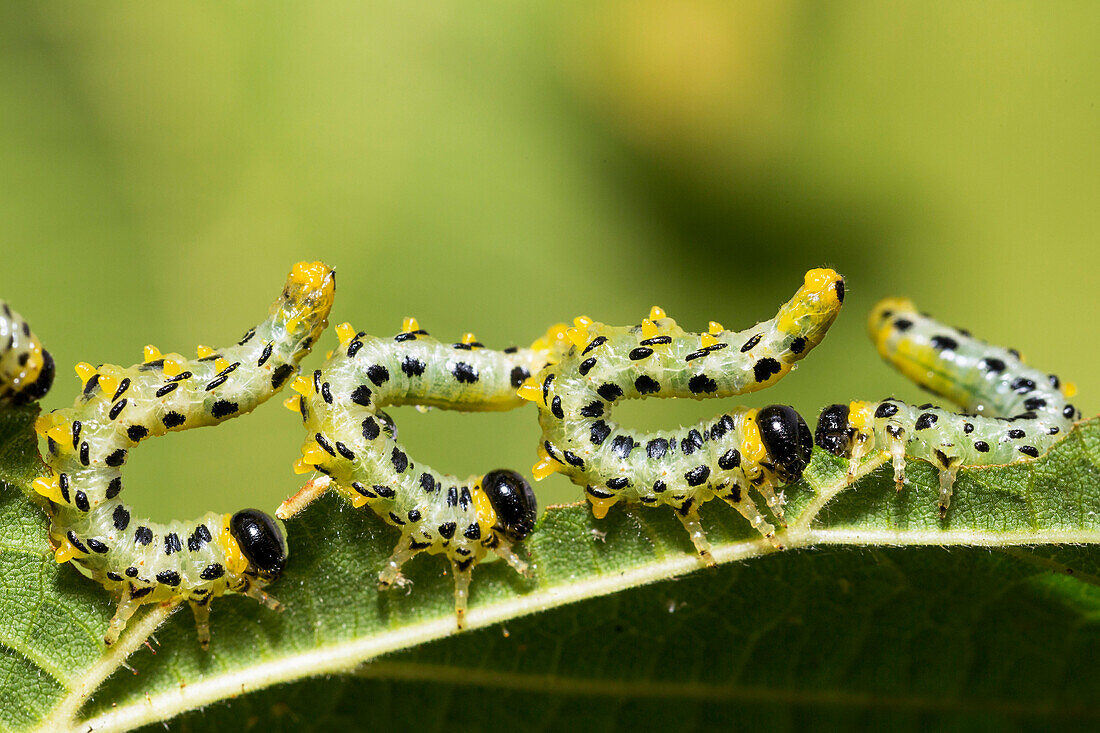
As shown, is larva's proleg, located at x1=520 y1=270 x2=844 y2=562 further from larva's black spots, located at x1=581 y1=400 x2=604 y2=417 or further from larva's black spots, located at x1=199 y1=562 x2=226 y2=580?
larva's black spots, located at x1=199 y1=562 x2=226 y2=580

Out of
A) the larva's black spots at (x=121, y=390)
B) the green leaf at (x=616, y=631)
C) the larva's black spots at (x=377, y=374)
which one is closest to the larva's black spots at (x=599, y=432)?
the green leaf at (x=616, y=631)

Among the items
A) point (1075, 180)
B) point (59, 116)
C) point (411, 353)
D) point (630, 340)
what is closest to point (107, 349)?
point (59, 116)

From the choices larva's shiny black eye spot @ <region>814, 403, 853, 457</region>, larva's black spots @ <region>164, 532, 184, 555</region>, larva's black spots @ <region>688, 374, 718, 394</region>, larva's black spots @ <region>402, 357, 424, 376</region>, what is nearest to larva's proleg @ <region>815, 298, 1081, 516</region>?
larva's shiny black eye spot @ <region>814, 403, 853, 457</region>

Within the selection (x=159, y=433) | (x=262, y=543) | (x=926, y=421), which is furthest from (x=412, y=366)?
(x=926, y=421)

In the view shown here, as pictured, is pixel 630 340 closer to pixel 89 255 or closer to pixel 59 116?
pixel 89 255

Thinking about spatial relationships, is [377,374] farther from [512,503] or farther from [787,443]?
[787,443]
